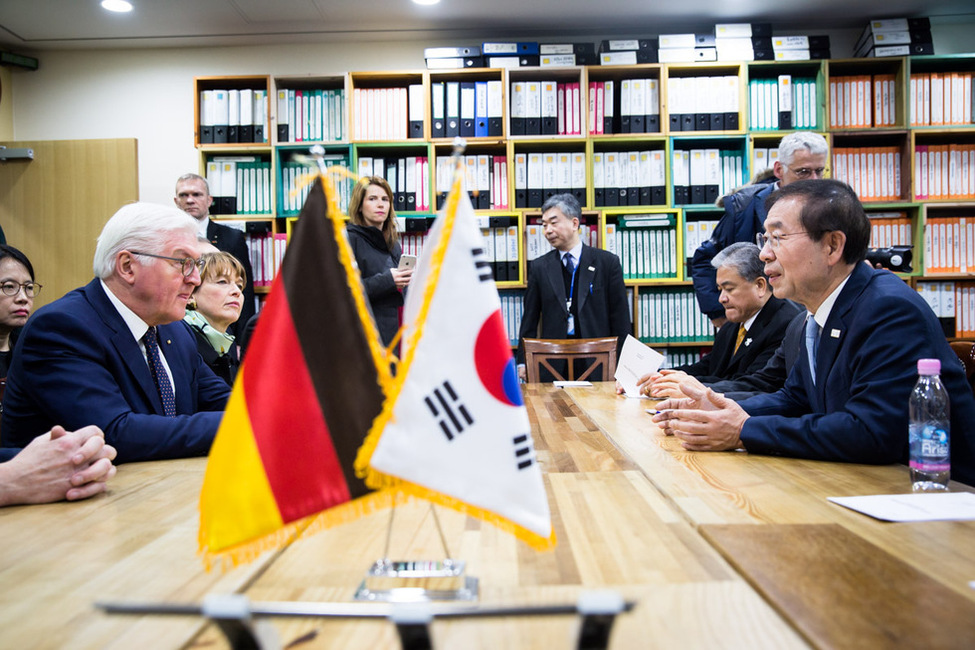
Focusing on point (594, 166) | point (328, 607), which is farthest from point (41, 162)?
point (328, 607)

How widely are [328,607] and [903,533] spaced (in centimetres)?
78

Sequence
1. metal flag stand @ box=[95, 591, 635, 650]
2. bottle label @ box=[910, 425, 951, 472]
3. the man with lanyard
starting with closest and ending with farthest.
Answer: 1. metal flag stand @ box=[95, 591, 635, 650]
2. bottle label @ box=[910, 425, 951, 472]
3. the man with lanyard

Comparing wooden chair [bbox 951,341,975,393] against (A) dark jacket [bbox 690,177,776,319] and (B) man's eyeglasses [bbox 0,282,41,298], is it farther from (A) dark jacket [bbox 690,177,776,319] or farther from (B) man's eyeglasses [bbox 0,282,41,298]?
(B) man's eyeglasses [bbox 0,282,41,298]

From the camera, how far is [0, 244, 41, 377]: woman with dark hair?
9.46 feet

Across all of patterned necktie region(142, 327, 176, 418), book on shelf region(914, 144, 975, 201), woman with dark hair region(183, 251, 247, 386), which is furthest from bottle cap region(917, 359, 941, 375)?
book on shelf region(914, 144, 975, 201)

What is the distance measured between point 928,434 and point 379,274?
8.79 ft

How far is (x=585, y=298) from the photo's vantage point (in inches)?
152

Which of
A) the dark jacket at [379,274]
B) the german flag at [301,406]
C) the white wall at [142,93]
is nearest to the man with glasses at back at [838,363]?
the german flag at [301,406]

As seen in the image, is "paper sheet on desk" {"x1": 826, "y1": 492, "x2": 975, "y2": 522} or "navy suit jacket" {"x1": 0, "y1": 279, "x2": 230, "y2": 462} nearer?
"paper sheet on desk" {"x1": 826, "y1": 492, "x2": 975, "y2": 522}

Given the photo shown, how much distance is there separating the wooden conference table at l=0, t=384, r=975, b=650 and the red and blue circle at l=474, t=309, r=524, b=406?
0.72 ft

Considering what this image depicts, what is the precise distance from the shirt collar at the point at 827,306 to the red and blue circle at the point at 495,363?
3.72 ft

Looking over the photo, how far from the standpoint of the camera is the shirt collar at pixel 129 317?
164 centimetres

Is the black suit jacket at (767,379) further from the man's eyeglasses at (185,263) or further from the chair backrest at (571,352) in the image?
the man's eyeglasses at (185,263)

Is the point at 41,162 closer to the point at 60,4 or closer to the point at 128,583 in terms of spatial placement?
the point at 60,4
